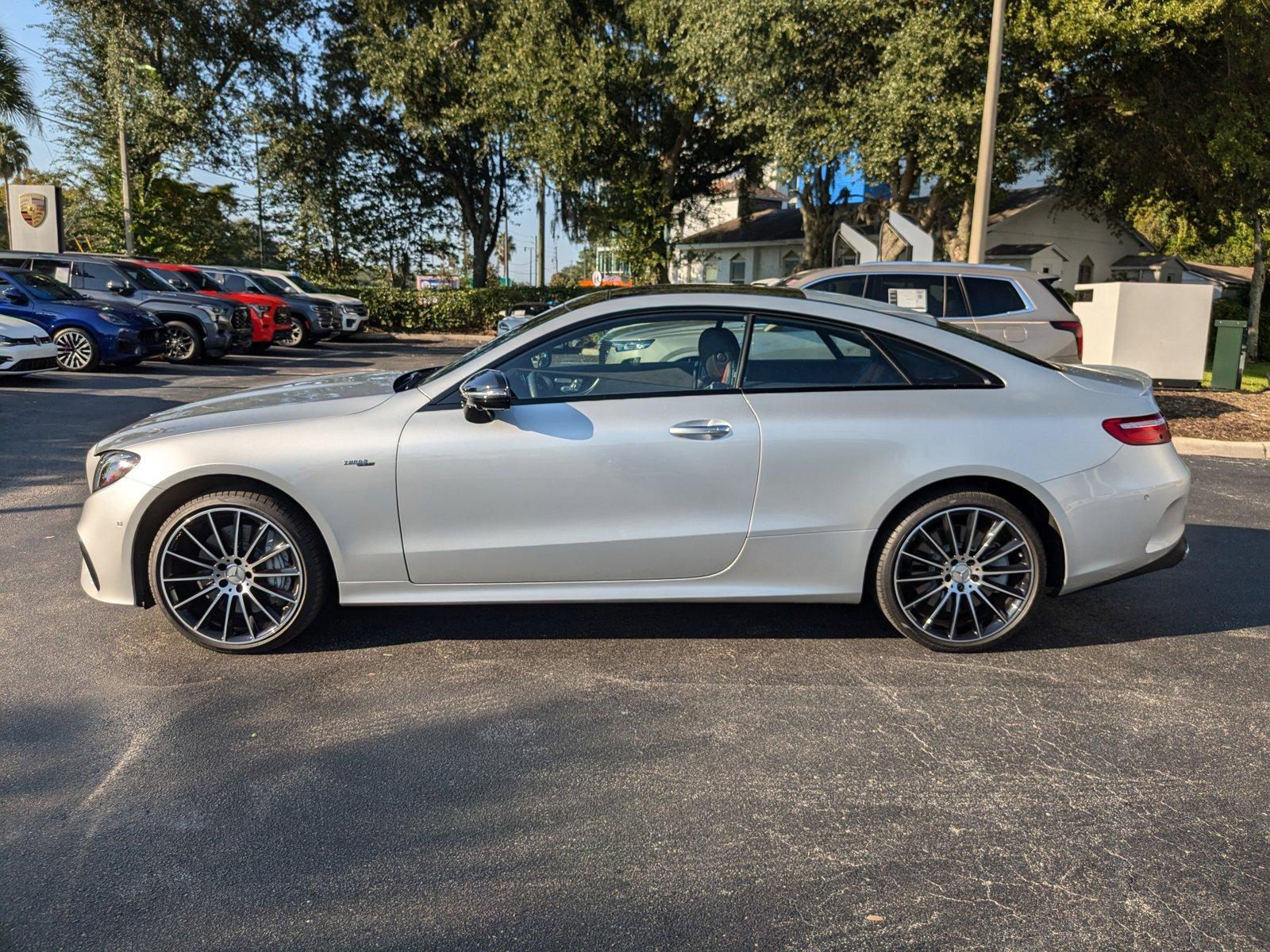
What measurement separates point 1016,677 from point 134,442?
4031mm

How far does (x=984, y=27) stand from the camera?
18.6 meters

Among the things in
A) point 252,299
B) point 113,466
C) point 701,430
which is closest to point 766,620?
point 701,430

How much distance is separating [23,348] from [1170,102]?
21885mm

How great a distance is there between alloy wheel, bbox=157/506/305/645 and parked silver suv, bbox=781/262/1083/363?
25.1 ft

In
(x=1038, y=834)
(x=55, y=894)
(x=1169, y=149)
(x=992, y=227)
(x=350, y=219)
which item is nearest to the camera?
(x=55, y=894)

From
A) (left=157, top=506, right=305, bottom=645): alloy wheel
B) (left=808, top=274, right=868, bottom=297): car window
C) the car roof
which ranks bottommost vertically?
(left=157, top=506, right=305, bottom=645): alloy wheel

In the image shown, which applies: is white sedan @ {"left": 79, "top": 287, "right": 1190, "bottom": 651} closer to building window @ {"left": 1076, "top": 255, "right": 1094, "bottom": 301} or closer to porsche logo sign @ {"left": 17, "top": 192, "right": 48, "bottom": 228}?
porsche logo sign @ {"left": 17, "top": 192, "right": 48, "bottom": 228}

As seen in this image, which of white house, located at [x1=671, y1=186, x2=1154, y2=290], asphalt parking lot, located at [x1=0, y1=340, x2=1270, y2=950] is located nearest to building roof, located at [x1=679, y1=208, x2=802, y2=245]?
white house, located at [x1=671, y1=186, x2=1154, y2=290]

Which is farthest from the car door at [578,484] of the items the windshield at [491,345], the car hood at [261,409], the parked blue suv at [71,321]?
the parked blue suv at [71,321]

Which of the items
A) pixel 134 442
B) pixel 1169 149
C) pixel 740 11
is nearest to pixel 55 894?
pixel 134 442

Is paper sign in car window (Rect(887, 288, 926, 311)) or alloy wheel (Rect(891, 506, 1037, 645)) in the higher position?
paper sign in car window (Rect(887, 288, 926, 311))

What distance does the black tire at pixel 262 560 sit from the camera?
4.33 meters

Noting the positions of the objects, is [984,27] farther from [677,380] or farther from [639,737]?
[639,737]

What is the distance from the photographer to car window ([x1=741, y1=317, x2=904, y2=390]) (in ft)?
14.7
